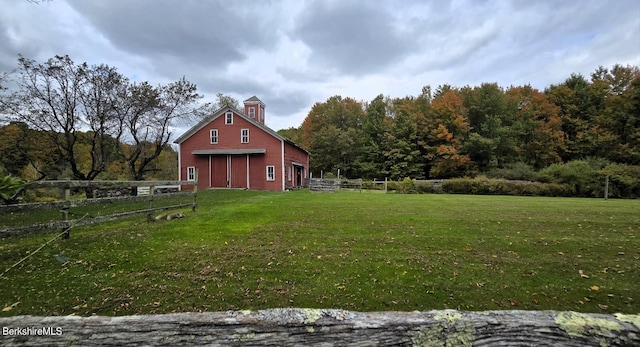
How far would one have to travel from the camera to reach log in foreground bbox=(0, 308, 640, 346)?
59.1 inches

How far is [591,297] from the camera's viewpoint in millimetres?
3883

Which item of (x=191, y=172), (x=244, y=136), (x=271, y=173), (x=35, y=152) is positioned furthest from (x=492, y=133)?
(x=35, y=152)

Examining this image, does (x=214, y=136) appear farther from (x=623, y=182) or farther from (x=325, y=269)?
(x=623, y=182)

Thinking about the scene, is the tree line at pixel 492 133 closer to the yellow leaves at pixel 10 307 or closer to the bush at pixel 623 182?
the bush at pixel 623 182

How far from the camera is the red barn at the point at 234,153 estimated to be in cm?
2375

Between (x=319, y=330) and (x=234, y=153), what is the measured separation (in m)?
23.1

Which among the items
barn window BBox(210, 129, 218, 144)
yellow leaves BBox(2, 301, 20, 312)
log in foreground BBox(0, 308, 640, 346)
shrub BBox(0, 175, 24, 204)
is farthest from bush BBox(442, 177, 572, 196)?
yellow leaves BBox(2, 301, 20, 312)

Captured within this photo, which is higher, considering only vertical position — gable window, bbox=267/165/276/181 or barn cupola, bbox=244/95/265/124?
barn cupola, bbox=244/95/265/124

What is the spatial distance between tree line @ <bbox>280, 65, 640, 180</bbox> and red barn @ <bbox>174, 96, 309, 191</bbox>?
62.0 ft

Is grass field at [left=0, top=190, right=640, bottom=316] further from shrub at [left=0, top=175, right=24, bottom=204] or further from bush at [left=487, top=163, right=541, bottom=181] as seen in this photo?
bush at [left=487, top=163, right=541, bottom=181]

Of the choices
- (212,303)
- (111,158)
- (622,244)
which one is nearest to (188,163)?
(111,158)

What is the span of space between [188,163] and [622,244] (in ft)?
82.4

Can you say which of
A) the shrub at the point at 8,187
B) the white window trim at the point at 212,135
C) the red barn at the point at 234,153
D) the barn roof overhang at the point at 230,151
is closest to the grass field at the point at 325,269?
the shrub at the point at 8,187

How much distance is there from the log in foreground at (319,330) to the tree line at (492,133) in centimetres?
3506
